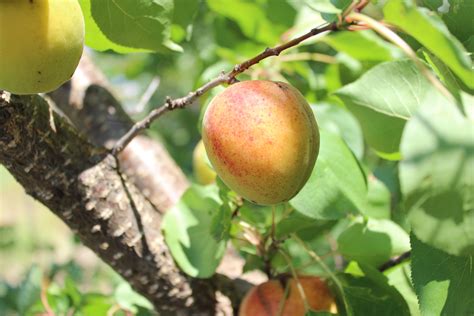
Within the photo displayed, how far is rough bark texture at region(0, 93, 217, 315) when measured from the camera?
70 cm

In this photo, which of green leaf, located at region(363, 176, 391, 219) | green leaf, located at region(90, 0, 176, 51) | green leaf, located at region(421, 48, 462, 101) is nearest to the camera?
green leaf, located at region(421, 48, 462, 101)

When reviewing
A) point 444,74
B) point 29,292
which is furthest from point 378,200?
point 29,292

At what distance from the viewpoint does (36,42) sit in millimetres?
545

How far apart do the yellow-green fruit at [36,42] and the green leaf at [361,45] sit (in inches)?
29.9

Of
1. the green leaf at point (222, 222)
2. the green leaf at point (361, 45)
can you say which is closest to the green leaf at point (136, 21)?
the green leaf at point (222, 222)

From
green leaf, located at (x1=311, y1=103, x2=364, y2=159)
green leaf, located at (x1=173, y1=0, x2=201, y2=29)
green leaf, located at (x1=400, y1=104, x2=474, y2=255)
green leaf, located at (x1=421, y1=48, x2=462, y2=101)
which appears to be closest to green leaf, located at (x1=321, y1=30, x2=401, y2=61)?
green leaf, located at (x1=311, y1=103, x2=364, y2=159)

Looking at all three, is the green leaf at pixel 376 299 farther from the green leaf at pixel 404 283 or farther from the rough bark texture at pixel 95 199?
the rough bark texture at pixel 95 199

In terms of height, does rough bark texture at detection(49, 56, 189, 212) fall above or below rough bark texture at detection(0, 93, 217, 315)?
below

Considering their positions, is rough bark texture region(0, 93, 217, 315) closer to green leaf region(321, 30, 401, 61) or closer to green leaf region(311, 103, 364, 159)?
green leaf region(311, 103, 364, 159)

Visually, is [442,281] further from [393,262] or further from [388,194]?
[388,194]

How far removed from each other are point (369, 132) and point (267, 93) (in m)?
0.22

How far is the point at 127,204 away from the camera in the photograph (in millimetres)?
851

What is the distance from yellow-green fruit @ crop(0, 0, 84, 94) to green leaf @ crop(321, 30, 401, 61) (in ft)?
2.49

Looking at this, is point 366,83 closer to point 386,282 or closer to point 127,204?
point 386,282
